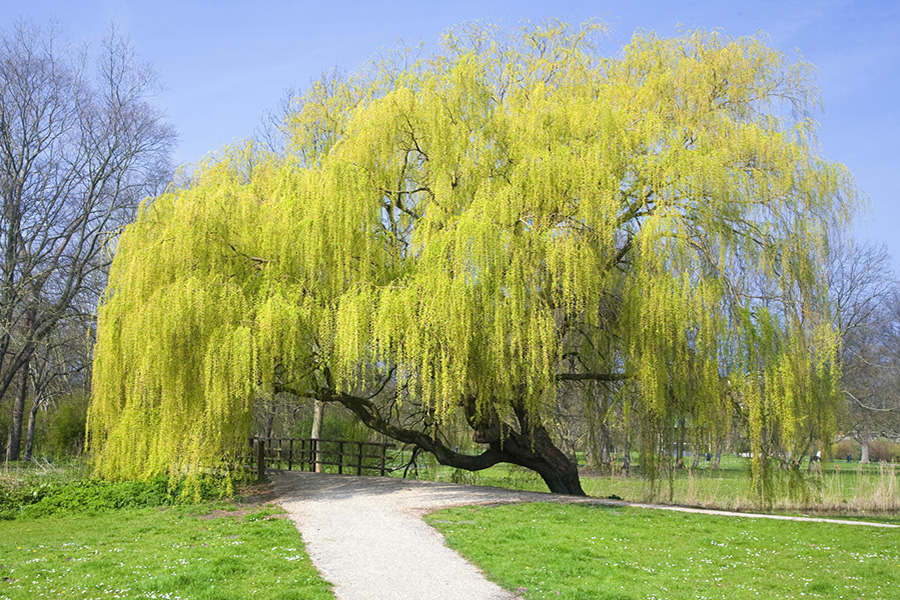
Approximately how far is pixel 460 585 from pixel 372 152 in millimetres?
8256

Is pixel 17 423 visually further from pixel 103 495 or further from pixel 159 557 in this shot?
pixel 159 557

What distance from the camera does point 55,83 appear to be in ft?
68.8

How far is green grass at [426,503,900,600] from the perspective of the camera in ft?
20.4

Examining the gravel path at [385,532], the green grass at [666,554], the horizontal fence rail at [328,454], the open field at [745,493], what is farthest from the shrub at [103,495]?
the open field at [745,493]

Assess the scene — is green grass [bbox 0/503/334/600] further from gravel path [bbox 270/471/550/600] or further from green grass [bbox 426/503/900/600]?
green grass [bbox 426/503/900/600]

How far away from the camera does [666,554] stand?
7648 millimetres

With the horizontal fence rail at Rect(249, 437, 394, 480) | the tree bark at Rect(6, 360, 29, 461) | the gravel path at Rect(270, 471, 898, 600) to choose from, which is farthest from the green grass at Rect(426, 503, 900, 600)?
the tree bark at Rect(6, 360, 29, 461)

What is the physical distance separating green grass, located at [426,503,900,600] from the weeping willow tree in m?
1.82

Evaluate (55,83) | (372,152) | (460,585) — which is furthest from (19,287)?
(460,585)

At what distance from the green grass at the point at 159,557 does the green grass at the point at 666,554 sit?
200 cm

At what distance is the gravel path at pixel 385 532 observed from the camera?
20.5ft

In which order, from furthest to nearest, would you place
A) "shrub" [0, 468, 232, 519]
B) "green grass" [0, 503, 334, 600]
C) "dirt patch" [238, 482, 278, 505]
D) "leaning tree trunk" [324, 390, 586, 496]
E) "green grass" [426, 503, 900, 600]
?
"leaning tree trunk" [324, 390, 586, 496], "dirt patch" [238, 482, 278, 505], "shrub" [0, 468, 232, 519], "green grass" [426, 503, 900, 600], "green grass" [0, 503, 334, 600]

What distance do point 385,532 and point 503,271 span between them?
4164 mm

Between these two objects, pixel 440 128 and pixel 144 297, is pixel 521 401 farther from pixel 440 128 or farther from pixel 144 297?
pixel 144 297
